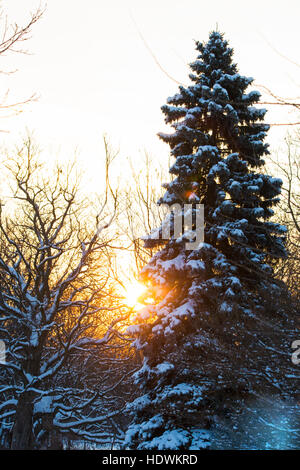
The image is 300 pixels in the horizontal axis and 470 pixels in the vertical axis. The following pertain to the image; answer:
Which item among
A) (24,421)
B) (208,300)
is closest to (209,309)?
(208,300)

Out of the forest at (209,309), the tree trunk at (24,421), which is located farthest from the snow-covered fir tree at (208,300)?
the tree trunk at (24,421)

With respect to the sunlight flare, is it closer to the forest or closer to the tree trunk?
the forest

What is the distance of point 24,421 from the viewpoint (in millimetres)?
10398

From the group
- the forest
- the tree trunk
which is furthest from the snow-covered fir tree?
the tree trunk

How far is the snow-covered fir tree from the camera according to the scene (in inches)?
Result: 300

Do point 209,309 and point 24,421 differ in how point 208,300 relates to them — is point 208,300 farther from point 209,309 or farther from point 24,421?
point 24,421

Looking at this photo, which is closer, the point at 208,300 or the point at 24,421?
the point at 208,300

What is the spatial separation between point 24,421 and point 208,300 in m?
7.18

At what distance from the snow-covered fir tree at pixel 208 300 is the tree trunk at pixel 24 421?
3873 millimetres

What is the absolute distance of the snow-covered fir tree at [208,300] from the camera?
300 inches

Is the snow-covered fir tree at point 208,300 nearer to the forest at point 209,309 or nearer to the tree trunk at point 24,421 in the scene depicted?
the forest at point 209,309

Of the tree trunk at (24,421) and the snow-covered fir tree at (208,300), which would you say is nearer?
the snow-covered fir tree at (208,300)

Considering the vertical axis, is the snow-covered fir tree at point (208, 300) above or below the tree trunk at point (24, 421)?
above

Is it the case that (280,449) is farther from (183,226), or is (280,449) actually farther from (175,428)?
(183,226)
